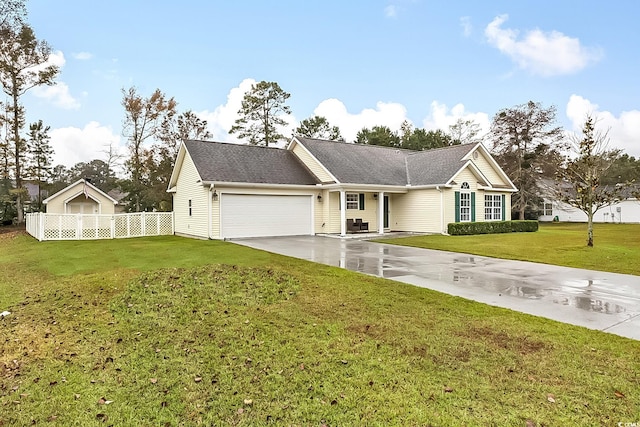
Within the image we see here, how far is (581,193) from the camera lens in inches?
537

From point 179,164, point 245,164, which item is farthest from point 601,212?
point 179,164

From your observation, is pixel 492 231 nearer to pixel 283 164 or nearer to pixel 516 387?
pixel 283 164

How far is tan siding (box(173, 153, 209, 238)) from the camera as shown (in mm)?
17375

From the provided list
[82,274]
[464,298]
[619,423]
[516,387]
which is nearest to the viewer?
[619,423]

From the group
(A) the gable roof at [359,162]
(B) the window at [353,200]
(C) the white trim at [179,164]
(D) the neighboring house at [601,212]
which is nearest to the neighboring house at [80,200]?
(C) the white trim at [179,164]

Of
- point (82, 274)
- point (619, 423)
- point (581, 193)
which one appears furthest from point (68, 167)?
point (619, 423)

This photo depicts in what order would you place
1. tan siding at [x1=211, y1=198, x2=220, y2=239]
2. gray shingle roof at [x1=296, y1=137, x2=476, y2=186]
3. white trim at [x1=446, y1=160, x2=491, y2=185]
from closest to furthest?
tan siding at [x1=211, y1=198, x2=220, y2=239], white trim at [x1=446, y1=160, x2=491, y2=185], gray shingle roof at [x1=296, y1=137, x2=476, y2=186]

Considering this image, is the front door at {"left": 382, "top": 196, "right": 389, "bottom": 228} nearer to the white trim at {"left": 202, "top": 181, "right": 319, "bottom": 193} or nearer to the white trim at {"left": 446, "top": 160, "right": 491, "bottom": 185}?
the white trim at {"left": 446, "top": 160, "right": 491, "bottom": 185}

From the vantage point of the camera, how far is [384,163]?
876 inches

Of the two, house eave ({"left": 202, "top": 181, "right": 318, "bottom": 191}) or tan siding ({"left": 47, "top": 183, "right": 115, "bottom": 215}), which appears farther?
tan siding ({"left": 47, "top": 183, "right": 115, "bottom": 215})

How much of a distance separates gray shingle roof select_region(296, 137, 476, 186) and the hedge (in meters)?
2.33

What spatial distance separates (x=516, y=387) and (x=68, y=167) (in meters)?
73.6

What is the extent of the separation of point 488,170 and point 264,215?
45.2 feet

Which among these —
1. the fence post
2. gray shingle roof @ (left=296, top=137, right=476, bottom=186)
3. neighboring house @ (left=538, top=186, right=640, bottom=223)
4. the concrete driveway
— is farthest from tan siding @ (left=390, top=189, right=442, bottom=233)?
neighboring house @ (left=538, top=186, right=640, bottom=223)
